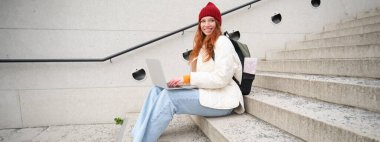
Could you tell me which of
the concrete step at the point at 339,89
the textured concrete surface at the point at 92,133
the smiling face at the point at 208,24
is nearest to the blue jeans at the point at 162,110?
the textured concrete surface at the point at 92,133

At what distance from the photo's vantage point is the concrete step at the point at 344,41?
2.30m

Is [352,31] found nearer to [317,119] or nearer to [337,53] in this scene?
[337,53]

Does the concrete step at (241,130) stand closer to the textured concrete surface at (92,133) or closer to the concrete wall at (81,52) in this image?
the textured concrete surface at (92,133)

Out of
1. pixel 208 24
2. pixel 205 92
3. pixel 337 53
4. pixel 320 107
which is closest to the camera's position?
pixel 320 107

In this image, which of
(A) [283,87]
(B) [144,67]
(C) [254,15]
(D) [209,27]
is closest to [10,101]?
(B) [144,67]

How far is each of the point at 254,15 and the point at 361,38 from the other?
1464 millimetres

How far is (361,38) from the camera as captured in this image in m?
2.43

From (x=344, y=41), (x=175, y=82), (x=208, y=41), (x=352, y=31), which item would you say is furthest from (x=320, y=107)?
(x=352, y=31)

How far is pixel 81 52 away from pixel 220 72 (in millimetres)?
2161

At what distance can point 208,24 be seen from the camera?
1885 millimetres

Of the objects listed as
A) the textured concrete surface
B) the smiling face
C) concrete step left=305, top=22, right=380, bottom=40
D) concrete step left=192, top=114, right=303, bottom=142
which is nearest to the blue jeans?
concrete step left=192, top=114, right=303, bottom=142

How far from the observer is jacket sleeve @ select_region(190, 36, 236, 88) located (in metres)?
1.71

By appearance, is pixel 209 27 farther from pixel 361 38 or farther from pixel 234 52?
pixel 361 38

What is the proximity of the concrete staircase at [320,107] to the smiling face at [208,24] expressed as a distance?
0.72 metres
